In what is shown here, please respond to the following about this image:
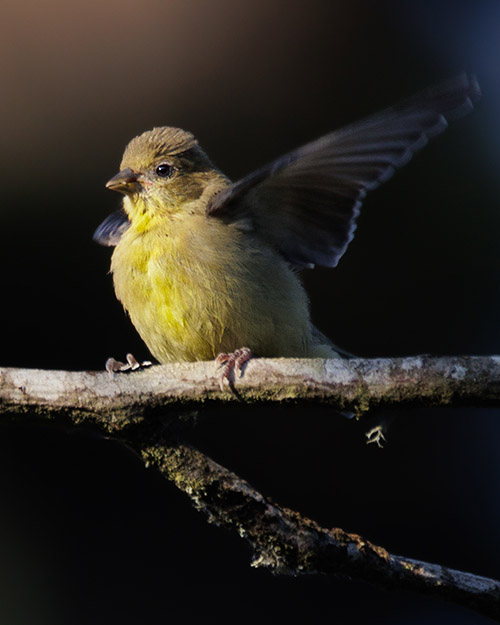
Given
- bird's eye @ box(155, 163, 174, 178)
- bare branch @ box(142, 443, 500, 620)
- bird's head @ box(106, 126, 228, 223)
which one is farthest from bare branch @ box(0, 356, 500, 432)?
bird's eye @ box(155, 163, 174, 178)

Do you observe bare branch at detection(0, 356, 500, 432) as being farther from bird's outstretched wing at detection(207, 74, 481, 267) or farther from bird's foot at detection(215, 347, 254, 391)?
bird's outstretched wing at detection(207, 74, 481, 267)

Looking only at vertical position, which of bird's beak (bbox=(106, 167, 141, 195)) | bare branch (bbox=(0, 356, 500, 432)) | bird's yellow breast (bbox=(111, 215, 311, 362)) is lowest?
bare branch (bbox=(0, 356, 500, 432))

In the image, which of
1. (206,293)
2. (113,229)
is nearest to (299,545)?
(206,293)

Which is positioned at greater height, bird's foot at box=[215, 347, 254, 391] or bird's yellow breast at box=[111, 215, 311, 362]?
bird's yellow breast at box=[111, 215, 311, 362]

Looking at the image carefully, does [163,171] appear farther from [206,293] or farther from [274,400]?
[274,400]

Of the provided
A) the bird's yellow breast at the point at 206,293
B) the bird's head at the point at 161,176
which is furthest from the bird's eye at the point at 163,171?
the bird's yellow breast at the point at 206,293
